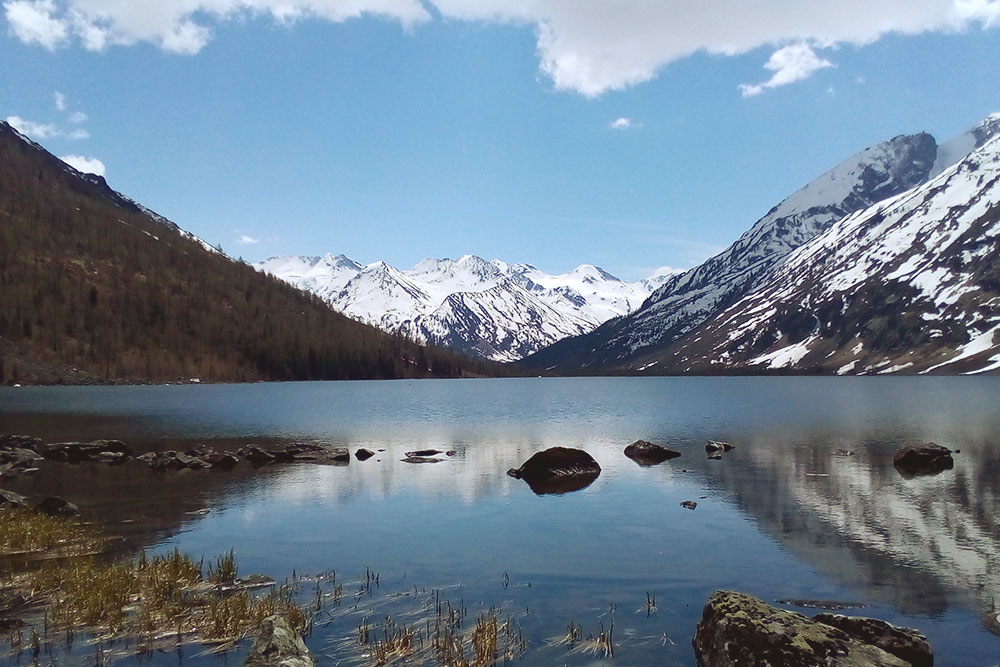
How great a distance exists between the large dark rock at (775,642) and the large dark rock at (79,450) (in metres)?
60.5

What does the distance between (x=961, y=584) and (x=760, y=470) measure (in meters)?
31.6

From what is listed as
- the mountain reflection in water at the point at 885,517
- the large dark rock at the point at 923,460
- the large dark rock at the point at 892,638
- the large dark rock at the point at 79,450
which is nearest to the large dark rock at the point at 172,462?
the large dark rock at the point at 79,450

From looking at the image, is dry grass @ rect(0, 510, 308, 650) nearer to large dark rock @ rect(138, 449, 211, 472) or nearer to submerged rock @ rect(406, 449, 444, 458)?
large dark rock @ rect(138, 449, 211, 472)

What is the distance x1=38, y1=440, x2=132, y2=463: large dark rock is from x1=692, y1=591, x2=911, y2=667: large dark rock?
6053cm

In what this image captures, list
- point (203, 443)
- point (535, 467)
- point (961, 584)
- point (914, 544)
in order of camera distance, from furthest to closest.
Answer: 1. point (203, 443)
2. point (535, 467)
3. point (914, 544)
4. point (961, 584)

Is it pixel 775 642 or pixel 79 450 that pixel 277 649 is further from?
pixel 79 450

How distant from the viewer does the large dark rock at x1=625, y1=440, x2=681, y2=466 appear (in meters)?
64.9

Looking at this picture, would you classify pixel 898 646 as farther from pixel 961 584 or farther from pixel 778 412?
pixel 778 412

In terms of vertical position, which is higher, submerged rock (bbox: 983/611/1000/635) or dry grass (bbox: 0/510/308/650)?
dry grass (bbox: 0/510/308/650)

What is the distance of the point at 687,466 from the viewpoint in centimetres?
6041

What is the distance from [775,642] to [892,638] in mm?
4152

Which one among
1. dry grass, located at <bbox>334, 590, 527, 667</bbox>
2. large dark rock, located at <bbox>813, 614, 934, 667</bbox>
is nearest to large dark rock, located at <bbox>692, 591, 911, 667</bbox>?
large dark rock, located at <bbox>813, 614, 934, 667</bbox>

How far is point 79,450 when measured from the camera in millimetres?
63719

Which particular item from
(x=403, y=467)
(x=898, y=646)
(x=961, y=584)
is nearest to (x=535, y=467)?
(x=403, y=467)
